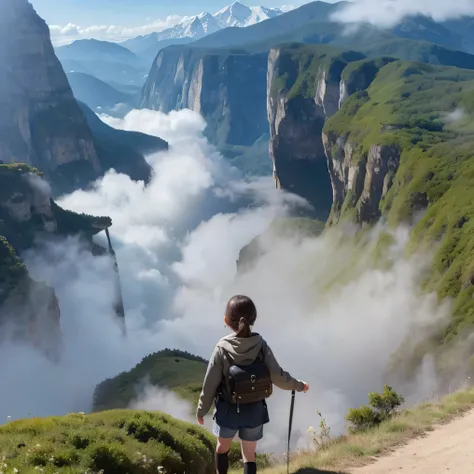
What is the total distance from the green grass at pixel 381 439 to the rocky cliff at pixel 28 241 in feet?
279

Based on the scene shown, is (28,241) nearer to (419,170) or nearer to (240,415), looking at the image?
(419,170)

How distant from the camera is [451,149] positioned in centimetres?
12338

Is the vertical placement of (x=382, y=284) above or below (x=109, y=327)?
below

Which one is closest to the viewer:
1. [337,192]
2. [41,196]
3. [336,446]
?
[336,446]

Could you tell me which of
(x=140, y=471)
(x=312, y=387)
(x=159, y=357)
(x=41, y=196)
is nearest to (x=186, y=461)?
(x=140, y=471)

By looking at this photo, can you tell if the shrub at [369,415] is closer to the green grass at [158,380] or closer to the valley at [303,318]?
the valley at [303,318]

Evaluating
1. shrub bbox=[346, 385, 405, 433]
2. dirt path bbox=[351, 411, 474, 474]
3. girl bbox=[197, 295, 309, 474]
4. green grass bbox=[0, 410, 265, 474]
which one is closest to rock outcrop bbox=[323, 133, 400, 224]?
shrub bbox=[346, 385, 405, 433]

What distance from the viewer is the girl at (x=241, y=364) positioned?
35.1 ft

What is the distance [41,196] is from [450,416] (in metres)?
117

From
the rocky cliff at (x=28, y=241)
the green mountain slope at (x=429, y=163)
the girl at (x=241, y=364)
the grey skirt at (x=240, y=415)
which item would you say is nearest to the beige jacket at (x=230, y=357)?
the girl at (x=241, y=364)

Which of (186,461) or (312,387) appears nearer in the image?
(186,461)

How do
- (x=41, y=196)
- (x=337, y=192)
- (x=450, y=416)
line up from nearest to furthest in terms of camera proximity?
(x=450, y=416), (x=41, y=196), (x=337, y=192)

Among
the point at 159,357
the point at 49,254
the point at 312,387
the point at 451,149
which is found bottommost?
the point at 312,387

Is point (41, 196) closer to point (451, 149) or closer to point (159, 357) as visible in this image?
point (159, 357)
